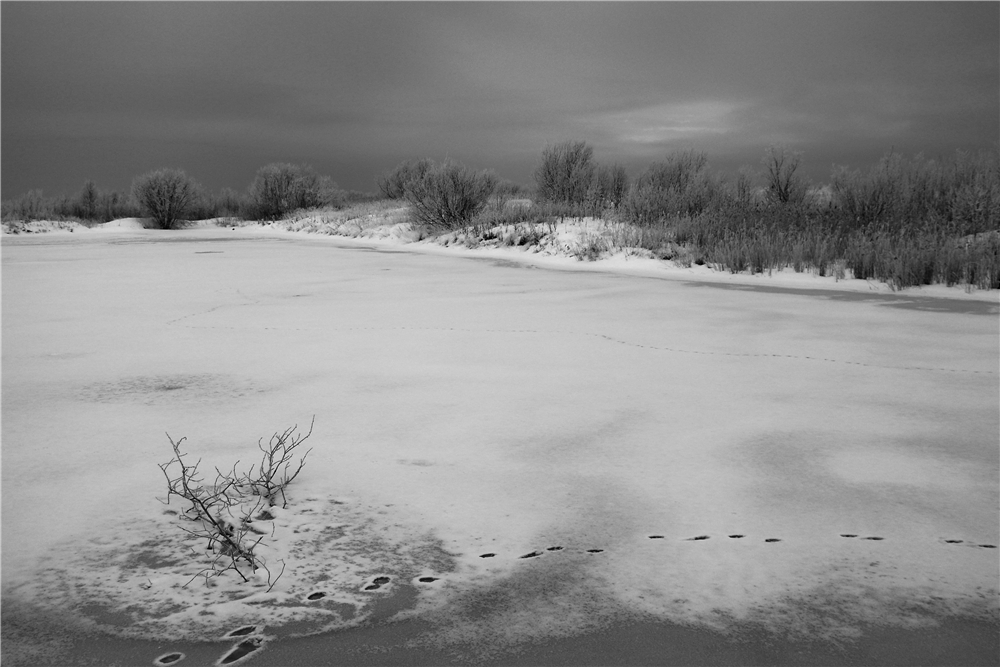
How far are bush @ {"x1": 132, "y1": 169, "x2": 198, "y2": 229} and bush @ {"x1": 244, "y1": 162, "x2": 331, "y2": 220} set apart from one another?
15.4 feet

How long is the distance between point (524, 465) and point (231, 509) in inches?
37.0

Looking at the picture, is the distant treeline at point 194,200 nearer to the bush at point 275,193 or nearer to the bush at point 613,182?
the bush at point 275,193

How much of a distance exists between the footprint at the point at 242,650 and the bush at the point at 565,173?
1954cm

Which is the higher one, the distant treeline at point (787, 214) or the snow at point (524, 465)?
the distant treeline at point (787, 214)

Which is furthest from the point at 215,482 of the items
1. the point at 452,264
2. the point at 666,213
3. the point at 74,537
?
the point at 666,213

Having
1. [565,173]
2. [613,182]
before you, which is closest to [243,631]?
[565,173]

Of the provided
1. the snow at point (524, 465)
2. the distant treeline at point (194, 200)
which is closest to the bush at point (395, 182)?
the distant treeline at point (194, 200)

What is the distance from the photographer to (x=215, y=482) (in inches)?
79.0

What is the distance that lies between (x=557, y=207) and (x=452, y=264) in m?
5.77

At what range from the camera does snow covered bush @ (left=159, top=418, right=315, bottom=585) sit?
1.61m

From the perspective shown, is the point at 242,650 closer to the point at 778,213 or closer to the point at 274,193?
the point at 778,213

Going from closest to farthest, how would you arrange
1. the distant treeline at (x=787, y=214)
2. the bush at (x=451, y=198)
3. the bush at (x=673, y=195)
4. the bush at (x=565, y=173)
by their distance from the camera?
1. the distant treeline at (x=787, y=214)
2. the bush at (x=673, y=195)
3. the bush at (x=451, y=198)
4. the bush at (x=565, y=173)

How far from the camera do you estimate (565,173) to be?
68.5ft

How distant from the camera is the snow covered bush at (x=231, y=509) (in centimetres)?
161
